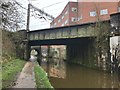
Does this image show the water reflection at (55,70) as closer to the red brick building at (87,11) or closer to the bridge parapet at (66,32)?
the bridge parapet at (66,32)

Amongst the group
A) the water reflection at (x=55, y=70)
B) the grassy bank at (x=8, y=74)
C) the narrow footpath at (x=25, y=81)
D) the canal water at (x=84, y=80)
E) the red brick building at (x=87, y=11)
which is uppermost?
the red brick building at (x=87, y=11)

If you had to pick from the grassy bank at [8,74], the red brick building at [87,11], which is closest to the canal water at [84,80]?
the grassy bank at [8,74]

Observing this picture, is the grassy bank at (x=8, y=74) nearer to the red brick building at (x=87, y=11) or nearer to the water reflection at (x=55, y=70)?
the water reflection at (x=55, y=70)

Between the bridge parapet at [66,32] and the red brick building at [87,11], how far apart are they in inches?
438

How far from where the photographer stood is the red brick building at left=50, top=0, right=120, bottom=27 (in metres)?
65.0

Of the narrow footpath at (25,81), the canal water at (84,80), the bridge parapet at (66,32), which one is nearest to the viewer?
the narrow footpath at (25,81)

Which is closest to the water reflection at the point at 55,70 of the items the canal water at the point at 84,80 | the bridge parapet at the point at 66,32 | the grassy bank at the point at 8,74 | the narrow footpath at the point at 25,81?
the canal water at the point at 84,80

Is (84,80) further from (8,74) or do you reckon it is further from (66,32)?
(66,32)

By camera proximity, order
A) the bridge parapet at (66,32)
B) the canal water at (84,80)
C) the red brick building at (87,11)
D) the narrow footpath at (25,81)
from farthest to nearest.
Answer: the red brick building at (87,11)
the bridge parapet at (66,32)
the canal water at (84,80)
the narrow footpath at (25,81)

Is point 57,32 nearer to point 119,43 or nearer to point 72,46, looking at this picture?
point 72,46

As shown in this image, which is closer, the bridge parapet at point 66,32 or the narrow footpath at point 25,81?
the narrow footpath at point 25,81

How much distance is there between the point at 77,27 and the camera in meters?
41.8

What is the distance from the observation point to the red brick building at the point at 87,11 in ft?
213

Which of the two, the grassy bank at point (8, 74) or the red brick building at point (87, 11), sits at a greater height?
the red brick building at point (87, 11)
